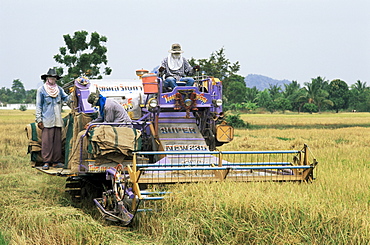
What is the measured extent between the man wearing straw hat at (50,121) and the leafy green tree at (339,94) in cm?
7400

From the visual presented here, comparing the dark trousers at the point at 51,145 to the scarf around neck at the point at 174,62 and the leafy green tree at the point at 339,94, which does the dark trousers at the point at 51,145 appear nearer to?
the scarf around neck at the point at 174,62

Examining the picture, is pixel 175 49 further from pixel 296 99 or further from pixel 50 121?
pixel 296 99

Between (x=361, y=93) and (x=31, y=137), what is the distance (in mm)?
82463

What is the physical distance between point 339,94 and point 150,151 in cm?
7595

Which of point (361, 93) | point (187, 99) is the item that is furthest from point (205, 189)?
point (361, 93)

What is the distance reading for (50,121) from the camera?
31.9ft

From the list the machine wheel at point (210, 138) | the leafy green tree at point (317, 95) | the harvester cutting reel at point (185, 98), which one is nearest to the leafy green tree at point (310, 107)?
the leafy green tree at point (317, 95)

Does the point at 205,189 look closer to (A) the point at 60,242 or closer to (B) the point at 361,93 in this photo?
(A) the point at 60,242

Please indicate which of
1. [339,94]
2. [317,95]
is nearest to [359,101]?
[339,94]

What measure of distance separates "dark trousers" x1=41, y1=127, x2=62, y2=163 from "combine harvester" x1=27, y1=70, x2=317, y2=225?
7.9 inches

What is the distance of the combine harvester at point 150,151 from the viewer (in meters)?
7.19

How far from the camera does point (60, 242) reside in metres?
6.16

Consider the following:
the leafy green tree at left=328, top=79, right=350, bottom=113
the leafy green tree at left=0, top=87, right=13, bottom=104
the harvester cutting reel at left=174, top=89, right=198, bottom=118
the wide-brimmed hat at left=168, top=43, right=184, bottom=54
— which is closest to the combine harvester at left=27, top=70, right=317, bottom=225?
the harvester cutting reel at left=174, top=89, right=198, bottom=118

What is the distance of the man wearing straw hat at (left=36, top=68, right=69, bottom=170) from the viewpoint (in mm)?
9672
